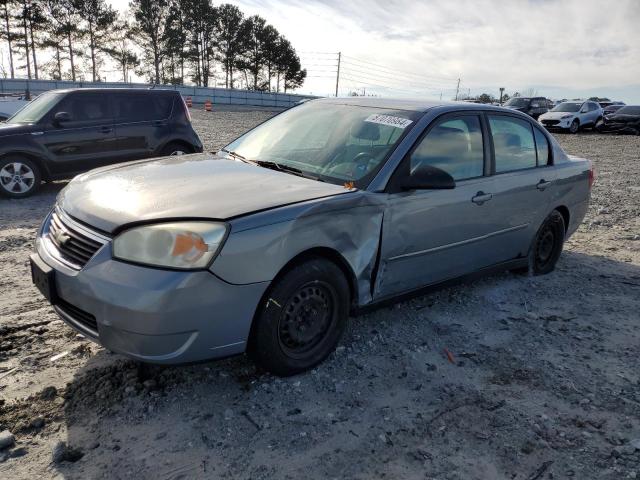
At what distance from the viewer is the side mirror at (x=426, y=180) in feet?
11.2

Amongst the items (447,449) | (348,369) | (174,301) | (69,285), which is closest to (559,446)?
Answer: (447,449)

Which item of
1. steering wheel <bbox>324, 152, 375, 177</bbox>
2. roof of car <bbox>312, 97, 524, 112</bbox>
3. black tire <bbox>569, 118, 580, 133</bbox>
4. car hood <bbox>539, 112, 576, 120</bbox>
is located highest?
roof of car <bbox>312, 97, 524, 112</bbox>

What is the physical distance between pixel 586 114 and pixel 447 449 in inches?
1083

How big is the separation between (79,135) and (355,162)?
246 inches

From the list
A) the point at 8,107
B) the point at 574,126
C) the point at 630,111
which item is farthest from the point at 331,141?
the point at 630,111

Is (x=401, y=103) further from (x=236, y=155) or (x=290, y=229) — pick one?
(x=290, y=229)

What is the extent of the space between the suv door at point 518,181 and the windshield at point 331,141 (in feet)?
3.40

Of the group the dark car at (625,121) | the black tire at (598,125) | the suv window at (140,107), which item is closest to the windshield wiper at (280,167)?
the suv window at (140,107)

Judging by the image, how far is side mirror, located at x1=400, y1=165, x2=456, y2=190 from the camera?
341 cm

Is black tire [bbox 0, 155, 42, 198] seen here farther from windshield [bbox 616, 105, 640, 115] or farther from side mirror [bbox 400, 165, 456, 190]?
windshield [bbox 616, 105, 640, 115]

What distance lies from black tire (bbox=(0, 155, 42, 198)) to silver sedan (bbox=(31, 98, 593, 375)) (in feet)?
16.7


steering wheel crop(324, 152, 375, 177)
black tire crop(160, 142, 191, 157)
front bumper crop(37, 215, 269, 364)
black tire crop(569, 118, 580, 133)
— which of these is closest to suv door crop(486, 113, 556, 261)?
steering wheel crop(324, 152, 375, 177)

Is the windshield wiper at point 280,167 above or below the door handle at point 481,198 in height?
above

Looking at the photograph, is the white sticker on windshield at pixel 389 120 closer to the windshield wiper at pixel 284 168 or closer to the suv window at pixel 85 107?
the windshield wiper at pixel 284 168
